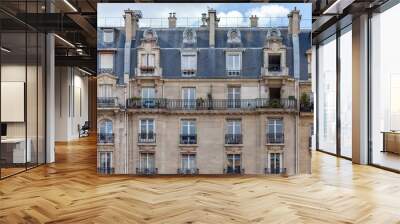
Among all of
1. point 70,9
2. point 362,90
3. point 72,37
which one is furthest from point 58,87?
point 362,90

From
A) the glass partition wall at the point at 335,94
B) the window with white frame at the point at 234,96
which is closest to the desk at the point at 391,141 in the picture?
the glass partition wall at the point at 335,94

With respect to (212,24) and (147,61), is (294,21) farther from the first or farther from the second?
(147,61)

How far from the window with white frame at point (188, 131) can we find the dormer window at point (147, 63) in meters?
1.09

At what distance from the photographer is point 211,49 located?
650cm

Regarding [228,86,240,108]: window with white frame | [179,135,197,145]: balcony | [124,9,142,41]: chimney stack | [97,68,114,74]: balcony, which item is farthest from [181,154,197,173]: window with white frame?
[124,9,142,41]: chimney stack

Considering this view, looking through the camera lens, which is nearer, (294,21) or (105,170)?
(294,21)

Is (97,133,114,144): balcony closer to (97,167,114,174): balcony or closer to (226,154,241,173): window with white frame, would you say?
(97,167,114,174): balcony

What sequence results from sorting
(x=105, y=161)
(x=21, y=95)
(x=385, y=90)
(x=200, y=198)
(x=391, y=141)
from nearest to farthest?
(x=200, y=198), (x=105, y=161), (x=21, y=95), (x=391, y=141), (x=385, y=90)

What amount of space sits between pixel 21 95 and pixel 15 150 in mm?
1023

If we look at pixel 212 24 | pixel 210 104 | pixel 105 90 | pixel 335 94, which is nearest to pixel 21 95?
pixel 105 90

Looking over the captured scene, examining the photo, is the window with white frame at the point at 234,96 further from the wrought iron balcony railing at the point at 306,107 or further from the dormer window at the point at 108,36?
the dormer window at the point at 108,36

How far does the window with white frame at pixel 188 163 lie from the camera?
21.5 feet

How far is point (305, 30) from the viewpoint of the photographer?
6508mm

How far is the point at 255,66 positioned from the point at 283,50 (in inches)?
22.6
